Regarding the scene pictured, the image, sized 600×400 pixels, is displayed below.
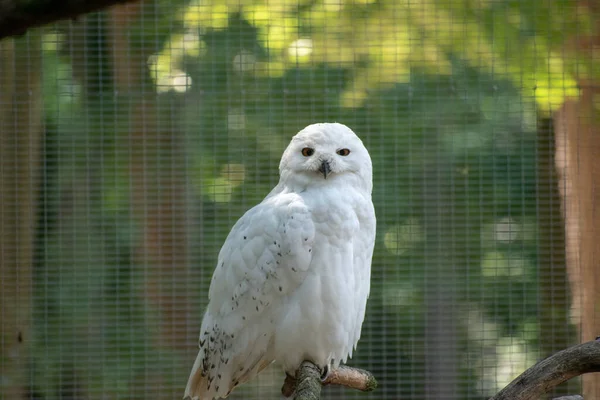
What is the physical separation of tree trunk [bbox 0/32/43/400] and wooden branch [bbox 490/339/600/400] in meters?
2.31

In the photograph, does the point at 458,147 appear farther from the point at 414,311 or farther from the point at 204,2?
the point at 204,2

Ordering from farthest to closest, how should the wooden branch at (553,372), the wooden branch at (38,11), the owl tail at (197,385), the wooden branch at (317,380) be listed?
the owl tail at (197,385) < the wooden branch at (317,380) < the wooden branch at (553,372) < the wooden branch at (38,11)

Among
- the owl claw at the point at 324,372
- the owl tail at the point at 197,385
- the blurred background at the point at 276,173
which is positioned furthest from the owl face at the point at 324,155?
the blurred background at the point at 276,173

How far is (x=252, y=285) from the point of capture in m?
2.18

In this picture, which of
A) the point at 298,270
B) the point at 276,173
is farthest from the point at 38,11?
the point at 276,173

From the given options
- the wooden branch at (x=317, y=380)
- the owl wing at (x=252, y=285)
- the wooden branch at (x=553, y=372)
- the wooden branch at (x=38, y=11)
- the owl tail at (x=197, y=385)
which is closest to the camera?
the wooden branch at (x=38, y=11)

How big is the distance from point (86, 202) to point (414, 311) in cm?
153

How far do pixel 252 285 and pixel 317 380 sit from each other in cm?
33

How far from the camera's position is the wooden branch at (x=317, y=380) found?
1.94 metres

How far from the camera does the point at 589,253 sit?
3287mm

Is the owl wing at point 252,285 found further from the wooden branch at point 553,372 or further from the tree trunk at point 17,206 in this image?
the tree trunk at point 17,206

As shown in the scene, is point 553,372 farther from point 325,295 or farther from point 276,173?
point 276,173

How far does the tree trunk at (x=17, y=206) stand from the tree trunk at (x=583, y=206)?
2.26 metres

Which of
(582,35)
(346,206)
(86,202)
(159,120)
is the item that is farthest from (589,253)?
(86,202)
